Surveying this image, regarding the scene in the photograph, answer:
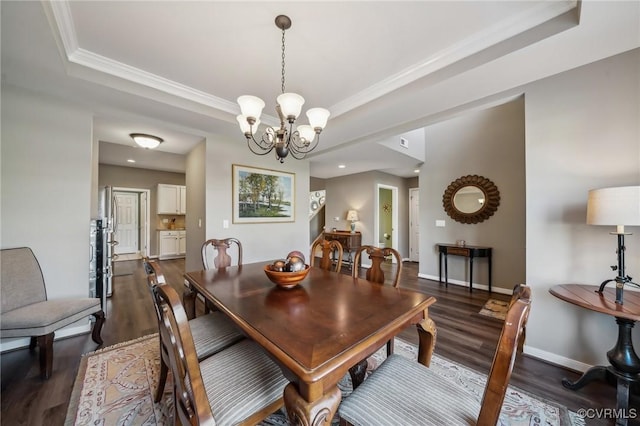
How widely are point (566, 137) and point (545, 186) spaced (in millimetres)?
419

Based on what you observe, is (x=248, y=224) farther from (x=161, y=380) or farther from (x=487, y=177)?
(x=487, y=177)

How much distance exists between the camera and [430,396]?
1.01m

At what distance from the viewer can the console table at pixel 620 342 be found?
55.9 inches

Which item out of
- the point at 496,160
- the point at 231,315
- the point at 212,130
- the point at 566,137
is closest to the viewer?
the point at 231,315

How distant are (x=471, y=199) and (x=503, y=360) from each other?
4256mm

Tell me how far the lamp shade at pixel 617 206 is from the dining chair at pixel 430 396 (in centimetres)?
125

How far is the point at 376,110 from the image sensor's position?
2.58m

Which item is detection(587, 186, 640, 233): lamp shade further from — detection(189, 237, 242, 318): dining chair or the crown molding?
detection(189, 237, 242, 318): dining chair

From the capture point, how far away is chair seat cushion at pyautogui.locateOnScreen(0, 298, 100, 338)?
178cm

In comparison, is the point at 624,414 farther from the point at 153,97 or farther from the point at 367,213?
the point at 367,213

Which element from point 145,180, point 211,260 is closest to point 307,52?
point 211,260

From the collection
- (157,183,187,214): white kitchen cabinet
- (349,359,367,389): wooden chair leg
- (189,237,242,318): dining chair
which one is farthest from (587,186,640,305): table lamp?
(157,183,187,214): white kitchen cabinet

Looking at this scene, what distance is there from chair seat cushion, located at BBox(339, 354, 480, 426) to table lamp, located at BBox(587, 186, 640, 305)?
1432 mm

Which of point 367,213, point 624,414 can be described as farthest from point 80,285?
point 367,213
